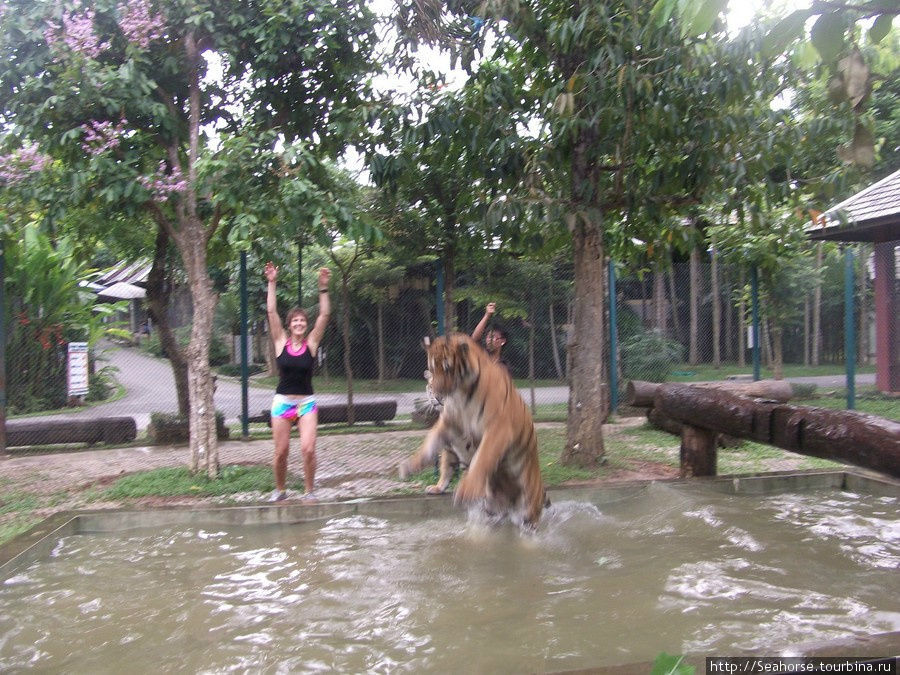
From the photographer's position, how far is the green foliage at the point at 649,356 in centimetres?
1312

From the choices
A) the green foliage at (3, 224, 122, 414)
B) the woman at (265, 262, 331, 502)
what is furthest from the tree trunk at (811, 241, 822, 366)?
the green foliage at (3, 224, 122, 414)

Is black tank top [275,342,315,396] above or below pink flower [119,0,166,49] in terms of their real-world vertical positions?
below

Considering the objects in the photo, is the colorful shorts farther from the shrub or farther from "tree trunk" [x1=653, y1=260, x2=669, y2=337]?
"tree trunk" [x1=653, y1=260, x2=669, y2=337]

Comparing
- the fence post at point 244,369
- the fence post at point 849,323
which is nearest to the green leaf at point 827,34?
the fence post at point 244,369

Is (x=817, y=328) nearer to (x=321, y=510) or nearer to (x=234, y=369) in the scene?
(x=234, y=369)

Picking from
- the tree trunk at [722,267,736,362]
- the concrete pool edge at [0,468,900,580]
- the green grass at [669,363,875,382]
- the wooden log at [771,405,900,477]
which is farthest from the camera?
the tree trunk at [722,267,736,362]

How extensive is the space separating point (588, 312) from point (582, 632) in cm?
471

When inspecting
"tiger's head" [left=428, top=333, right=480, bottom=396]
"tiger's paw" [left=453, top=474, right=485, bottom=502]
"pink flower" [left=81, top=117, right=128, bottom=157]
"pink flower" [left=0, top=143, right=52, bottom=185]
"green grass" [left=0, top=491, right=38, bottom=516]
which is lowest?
"green grass" [left=0, top=491, right=38, bottom=516]

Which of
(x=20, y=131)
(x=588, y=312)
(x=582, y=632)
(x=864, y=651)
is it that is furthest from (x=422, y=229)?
(x=864, y=651)

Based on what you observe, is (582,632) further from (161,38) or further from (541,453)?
(161,38)

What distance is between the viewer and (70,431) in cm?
987

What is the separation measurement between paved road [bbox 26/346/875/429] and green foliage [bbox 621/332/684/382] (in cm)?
142

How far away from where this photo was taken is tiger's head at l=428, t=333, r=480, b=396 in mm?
4617

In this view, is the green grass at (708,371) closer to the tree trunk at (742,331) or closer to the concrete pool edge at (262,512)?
the tree trunk at (742,331)
